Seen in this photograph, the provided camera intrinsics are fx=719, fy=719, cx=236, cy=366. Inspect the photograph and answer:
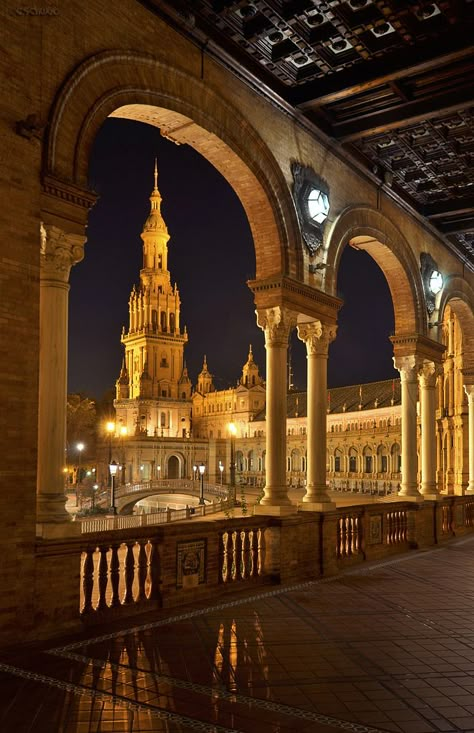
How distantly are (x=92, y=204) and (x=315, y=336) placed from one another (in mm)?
5866

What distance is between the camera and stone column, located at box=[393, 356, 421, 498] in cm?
1622

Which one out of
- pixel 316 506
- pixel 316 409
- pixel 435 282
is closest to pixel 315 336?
pixel 316 409

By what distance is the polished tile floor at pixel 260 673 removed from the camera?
513 centimetres

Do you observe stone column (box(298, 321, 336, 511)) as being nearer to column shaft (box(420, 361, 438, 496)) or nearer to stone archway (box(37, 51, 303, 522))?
stone archway (box(37, 51, 303, 522))

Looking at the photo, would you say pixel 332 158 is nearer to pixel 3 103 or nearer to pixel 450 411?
pixel 3 103

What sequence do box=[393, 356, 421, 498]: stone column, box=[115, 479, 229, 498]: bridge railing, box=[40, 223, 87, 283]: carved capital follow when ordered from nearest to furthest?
1. box=[40, 223, 87, 283]: carved capital
2. box=[393, 356, 421, 498]: stone column
3. box=[115, 479, 229, 498]: bridge railing

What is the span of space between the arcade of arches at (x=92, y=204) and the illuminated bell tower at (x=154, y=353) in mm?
91881

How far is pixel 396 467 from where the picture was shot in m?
72.6

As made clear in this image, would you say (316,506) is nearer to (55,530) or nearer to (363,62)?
(55,530)

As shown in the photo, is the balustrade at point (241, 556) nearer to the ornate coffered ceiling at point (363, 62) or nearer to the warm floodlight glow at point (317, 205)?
the warm floodlight glow at point (317, 205)

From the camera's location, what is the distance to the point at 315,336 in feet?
42.2

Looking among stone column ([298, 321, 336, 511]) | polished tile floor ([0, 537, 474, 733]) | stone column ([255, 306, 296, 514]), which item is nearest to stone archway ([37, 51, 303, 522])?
polished tile floor ([0, 537, 474, 733])

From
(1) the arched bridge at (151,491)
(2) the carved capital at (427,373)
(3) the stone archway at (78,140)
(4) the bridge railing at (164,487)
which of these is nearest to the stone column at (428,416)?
(2) the carved capital at (427,373)

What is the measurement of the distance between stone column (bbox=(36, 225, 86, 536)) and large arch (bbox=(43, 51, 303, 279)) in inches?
28.9
